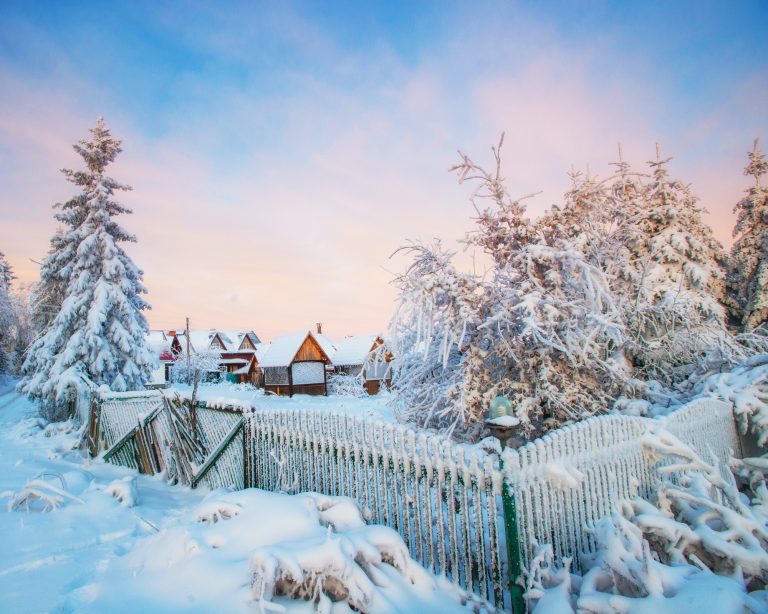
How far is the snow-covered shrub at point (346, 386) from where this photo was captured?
36.0 metres

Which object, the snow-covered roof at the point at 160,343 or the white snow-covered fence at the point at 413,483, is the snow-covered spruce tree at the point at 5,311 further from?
the white snow-covered fence at the point at 413,483

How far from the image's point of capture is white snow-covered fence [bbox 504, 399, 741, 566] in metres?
3.78

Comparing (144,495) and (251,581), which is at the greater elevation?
(251,581)

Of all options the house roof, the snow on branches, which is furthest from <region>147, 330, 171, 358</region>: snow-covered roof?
the snow on branches

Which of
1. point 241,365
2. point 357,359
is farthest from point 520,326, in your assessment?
point 241,365

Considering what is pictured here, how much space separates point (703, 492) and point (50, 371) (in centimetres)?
1973

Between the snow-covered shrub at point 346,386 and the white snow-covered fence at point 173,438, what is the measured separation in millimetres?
26388

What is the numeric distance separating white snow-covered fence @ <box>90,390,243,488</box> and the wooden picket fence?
46mm

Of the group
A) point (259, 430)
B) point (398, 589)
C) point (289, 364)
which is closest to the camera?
point (398, 589)

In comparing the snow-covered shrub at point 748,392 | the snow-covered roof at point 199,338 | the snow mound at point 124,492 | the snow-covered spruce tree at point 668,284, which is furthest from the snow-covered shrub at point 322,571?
the snow-covered roof at point 199,338

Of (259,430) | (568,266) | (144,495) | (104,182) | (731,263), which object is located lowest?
(144,495)

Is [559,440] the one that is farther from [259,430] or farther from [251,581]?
[259,430]

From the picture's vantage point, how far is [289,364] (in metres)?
34.3

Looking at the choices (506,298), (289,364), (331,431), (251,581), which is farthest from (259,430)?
(289,364)
